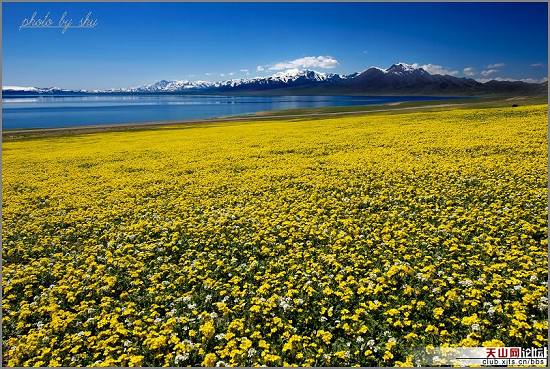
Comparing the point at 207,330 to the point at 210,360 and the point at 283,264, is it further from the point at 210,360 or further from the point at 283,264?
the point at 283,264

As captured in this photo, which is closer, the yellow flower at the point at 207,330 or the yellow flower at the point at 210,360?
the yellow flower at the point at 210,360

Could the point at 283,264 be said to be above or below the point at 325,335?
above

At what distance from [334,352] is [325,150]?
22494 mm

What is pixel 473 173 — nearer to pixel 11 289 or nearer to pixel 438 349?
pixel 438 349

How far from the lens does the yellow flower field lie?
→ 7.78 m

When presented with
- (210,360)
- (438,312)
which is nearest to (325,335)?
(210,360)

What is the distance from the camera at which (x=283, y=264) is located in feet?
35.6

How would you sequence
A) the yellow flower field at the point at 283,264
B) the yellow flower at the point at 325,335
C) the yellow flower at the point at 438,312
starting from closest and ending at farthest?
1. the yellow flower at the point at 325,335
2. the yellow flower field at the point at 283,264
3. the yellow flower at the point at 438,312

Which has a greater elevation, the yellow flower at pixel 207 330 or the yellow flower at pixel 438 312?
the yellow flower at pixel 438 312

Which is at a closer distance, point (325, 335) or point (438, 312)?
point (325, 335)

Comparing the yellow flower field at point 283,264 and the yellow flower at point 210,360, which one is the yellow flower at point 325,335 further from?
the yellow flower at point 210,360

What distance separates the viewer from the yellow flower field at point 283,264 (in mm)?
7777

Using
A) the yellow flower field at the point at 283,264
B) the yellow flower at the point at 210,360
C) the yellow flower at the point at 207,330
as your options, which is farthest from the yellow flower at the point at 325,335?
the yellow flower at the point at 207,330

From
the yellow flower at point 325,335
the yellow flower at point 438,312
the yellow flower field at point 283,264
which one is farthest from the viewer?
the yellow flower at point 438,312
